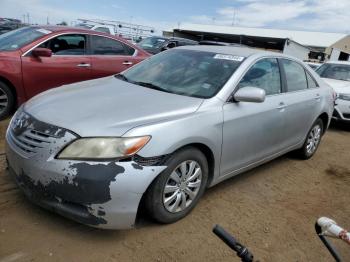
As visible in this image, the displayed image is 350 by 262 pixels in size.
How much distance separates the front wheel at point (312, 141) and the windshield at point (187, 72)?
2046mm

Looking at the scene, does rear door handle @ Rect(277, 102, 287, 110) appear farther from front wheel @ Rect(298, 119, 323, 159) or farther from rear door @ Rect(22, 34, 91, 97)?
rear door @ Rect(22, 34, 91, 97)

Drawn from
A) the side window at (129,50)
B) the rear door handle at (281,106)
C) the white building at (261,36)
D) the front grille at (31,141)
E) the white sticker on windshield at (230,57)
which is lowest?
the white building at (261,36)

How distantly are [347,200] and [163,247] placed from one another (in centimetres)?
253

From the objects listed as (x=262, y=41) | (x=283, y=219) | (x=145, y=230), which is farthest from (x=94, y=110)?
(x=262, y=41)

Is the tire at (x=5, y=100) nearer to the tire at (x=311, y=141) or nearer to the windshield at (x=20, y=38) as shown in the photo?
the windshield at (x=20, y=38)

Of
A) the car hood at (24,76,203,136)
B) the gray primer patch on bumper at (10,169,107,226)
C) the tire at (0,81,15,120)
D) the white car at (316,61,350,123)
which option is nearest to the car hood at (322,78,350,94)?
the white car at (316,61,350,123)

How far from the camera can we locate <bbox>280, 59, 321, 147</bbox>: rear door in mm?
4552

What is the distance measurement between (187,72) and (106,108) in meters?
1.17

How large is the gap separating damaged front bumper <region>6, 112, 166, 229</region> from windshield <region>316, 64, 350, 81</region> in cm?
784

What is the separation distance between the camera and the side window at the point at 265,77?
153 inches

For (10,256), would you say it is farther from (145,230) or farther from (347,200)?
(347,200)

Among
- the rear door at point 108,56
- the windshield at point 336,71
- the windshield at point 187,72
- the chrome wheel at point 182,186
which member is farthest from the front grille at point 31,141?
the windshield at point 336,71

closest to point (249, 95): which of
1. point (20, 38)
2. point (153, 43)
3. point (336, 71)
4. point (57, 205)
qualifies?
point (57, 205)

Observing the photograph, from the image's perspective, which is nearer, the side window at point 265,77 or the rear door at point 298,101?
the side window at point 265,77
